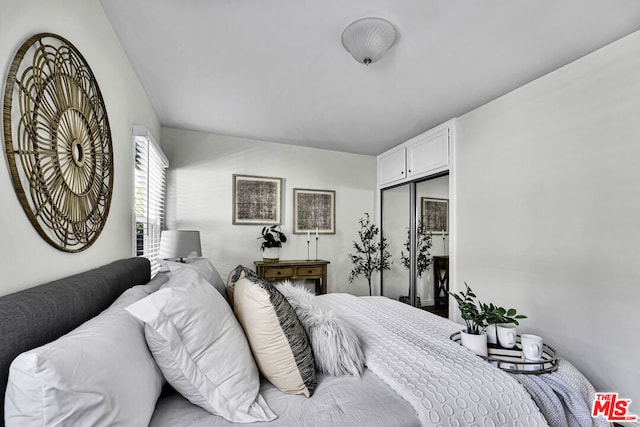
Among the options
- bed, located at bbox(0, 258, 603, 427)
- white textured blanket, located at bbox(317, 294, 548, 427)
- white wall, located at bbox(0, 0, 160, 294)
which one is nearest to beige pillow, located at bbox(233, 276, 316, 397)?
bed, located at bbox(0, 258, 603, 427)

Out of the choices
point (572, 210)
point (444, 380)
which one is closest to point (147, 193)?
point (444, 380)

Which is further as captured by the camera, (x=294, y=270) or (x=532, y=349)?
(x=294, y=270)

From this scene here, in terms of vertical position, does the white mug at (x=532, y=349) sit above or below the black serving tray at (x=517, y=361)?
above

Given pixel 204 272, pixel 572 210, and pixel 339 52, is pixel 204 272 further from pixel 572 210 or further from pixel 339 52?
pixel 572 210

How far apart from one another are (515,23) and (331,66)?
1.20 meters

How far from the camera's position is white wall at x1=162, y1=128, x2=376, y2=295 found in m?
3.78

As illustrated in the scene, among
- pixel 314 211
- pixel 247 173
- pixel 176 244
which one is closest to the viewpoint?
pixel 176 244

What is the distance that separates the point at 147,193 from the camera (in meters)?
2.62

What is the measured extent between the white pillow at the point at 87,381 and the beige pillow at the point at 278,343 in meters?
0.37

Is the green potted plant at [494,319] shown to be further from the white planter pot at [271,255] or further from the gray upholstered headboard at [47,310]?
the white planter pot at [271,255]

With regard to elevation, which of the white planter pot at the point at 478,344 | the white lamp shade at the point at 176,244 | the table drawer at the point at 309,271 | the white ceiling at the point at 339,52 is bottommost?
the table drawer at the point at 309,271

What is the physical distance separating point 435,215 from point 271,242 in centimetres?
206

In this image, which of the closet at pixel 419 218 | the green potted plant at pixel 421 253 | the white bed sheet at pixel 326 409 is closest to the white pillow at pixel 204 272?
the white bed sheet at pixel 326 409

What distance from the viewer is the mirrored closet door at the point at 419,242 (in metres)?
3.55
